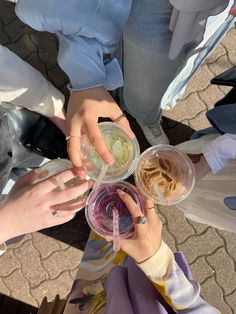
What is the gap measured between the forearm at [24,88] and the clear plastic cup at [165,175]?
1.37 ft

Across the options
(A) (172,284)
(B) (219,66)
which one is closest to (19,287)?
(A) (172,284)

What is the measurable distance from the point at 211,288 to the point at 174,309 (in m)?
0.89

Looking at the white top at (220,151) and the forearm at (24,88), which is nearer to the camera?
the white top at (220,151)

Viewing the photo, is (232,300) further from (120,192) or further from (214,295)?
(120,192)

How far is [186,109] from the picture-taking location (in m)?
2.04

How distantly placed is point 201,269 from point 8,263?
0.86 meters

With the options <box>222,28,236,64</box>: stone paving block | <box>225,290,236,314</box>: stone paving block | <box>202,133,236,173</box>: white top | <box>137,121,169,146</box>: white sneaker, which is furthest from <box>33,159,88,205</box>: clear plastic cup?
<box>222,28,236,64</box>: stone paving block

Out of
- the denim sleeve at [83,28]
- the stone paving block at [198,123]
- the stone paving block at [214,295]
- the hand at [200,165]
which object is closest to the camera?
the denim sleeve at [83,28]

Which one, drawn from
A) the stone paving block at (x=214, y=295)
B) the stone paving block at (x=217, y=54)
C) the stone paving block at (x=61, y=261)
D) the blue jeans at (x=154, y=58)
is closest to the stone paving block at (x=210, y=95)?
the stone paving block at (x=217, y=54)

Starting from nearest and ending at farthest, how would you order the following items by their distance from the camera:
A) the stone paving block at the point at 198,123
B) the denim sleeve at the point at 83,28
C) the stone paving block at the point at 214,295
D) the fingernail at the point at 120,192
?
the denim sleeve at the point at 83,28
the fingernail at the point at 120,192
the stone paving block at the point at 214,295
the stone paving block at the point at 198,123

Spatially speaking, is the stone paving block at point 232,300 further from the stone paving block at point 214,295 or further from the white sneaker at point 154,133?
the white sneaker at point 154,133

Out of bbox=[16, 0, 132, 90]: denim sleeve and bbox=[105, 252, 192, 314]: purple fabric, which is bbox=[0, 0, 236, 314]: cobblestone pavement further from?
bbox=[16, 0, 132, 90]: denim sleeve

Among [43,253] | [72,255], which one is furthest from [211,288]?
[43,253]

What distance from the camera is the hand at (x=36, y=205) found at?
104cm
